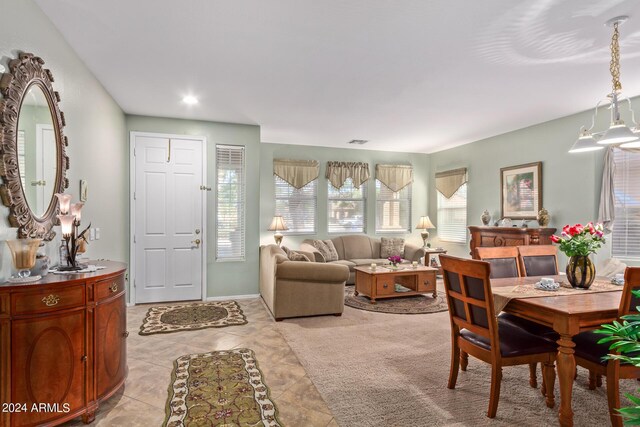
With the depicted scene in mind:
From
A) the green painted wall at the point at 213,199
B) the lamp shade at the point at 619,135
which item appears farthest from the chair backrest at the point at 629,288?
the green painted wall at the point at 213,199

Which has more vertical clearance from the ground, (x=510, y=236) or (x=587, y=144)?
(x=587, y=144)

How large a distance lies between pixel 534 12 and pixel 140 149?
4.72m

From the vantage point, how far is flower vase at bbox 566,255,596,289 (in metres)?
2.66

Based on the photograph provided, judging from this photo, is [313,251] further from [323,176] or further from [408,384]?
[408,384]

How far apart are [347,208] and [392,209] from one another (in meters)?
1.05

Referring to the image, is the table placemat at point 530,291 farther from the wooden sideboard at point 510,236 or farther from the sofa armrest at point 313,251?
the sofa armrest at point 313,251

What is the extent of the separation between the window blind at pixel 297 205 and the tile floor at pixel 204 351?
2774 millimetres

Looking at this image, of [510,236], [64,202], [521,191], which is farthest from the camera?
[521,191]

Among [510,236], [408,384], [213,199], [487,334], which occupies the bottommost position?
[408,384]

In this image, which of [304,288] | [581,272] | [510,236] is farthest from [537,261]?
[304,288]

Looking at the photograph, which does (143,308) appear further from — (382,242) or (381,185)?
(381,185)

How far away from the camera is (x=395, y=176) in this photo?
7.67 m

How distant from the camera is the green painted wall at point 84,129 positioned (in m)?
2.14

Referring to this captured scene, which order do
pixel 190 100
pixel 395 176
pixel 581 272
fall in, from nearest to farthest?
1. pixel 581 272
2. pixel 190 100
3. pixel 395 176
